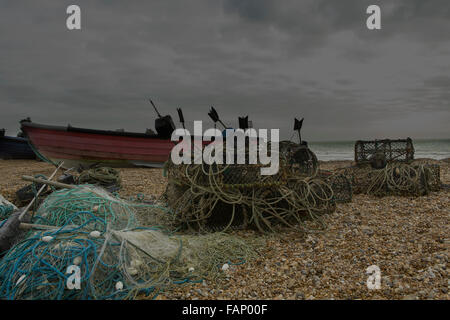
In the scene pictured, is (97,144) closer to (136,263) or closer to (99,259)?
(136,263)

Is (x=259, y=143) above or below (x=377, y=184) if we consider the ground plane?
above

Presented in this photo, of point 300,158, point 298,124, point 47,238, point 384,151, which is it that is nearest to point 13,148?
point 298,124

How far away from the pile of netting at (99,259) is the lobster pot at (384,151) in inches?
221

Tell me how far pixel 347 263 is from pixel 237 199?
1548mm

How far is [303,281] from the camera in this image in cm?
289

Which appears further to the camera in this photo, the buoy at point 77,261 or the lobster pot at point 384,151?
the lobster pot at point 384,151

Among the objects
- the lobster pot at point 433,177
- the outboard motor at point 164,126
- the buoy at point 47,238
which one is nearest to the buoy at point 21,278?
the buoy at point 47,238

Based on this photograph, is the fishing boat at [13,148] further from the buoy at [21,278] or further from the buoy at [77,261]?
the buoy at [77,261]

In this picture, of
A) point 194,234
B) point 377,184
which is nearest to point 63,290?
point 194,234

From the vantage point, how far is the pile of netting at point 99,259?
95.5 inches

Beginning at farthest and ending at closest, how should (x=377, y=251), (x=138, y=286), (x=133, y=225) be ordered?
1. (x=133, y=225)
2. (x=377, y=251)
3. (x=138, y=286)

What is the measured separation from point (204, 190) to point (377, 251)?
2237mm
